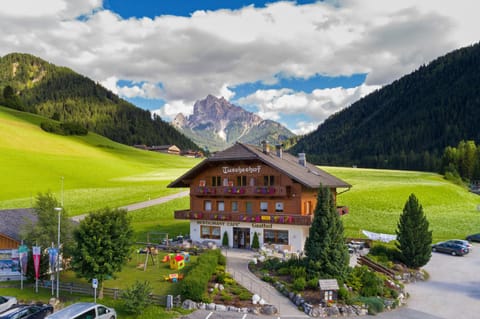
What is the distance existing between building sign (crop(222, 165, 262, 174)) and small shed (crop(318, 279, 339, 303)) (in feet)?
62.5

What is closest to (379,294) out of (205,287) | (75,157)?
(205,287)

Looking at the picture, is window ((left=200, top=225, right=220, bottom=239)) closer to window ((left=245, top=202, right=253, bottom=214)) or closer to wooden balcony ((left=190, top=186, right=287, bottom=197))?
wooden balcony ((left=190, top=186, right=287, bottom=197))

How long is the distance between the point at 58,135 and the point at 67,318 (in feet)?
451

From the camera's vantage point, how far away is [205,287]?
95.8 feet

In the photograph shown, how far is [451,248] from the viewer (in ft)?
152

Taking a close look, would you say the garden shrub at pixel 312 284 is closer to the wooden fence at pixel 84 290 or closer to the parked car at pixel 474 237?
the wooden fence at pixel 84 290

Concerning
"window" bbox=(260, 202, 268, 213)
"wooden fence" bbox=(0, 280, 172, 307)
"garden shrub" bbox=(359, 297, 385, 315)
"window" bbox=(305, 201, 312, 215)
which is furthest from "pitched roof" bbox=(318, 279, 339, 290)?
"window" bbox=(260, 202, 268, 213)

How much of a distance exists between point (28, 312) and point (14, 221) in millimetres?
17359

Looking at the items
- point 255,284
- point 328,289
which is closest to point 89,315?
point 255,284

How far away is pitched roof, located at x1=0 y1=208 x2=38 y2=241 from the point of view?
117 feet

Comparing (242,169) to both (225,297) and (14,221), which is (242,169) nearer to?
(225,297)

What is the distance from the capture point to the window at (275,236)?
43375 millimetres

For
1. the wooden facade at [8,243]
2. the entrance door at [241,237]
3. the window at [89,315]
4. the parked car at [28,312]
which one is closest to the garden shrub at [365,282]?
the entrance door at [241,237]

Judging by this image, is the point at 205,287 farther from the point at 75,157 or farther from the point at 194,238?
the point at 75,157
